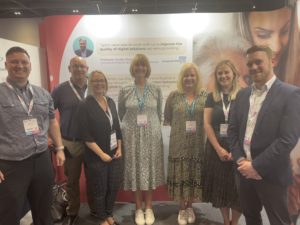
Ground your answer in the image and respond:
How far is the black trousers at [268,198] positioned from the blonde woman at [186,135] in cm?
84

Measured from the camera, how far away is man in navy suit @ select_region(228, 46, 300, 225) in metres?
1.74

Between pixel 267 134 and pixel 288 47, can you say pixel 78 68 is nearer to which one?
pixel 267 134

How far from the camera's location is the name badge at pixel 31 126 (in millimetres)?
2049

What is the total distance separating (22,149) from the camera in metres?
2.02

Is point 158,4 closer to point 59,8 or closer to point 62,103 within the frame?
point 59,8

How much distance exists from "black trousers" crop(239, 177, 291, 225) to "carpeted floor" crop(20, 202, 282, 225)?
1067 millimetres

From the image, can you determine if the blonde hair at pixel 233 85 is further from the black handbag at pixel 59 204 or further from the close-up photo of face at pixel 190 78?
the black handbag at pixel 59 204

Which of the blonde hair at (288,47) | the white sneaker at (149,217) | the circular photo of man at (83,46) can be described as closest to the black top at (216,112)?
the blonde hair at (288,47)

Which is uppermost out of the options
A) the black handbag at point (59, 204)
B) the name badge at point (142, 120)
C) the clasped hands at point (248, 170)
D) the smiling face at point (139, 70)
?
the smiling face at point (139, 70)

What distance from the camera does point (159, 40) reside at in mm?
3359

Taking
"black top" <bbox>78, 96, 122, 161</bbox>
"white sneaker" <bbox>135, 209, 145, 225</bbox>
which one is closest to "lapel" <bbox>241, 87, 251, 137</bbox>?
"black top" <bbox>78, 96, 122, 161</bbox>

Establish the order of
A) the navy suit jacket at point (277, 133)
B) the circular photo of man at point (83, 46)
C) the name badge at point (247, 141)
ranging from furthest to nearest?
1. the circular photo of man at point (83, 46)
2. the name badge at point (247, 141)
3. the navy suit jacket at point (277, 133)

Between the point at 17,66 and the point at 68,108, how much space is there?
886 millimetres

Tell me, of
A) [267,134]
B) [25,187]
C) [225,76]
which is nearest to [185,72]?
[225,76]
